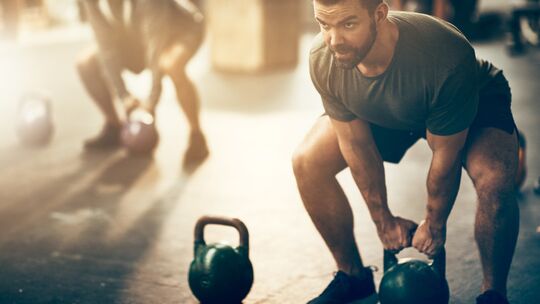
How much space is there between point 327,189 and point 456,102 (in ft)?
1.73

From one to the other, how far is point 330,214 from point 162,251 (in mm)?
845

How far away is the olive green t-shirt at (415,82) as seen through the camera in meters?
2.24

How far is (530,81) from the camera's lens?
7.04 m

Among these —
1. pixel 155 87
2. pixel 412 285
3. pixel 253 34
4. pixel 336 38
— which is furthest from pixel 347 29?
pixel 253 34

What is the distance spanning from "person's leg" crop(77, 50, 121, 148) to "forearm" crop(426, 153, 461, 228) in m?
2.89

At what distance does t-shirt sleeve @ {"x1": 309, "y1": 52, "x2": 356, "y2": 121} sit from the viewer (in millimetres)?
2373

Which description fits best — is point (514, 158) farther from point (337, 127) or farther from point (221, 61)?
point (221, 61)

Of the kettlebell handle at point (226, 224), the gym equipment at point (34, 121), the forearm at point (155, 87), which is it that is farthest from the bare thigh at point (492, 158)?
the gym equipment at point (34, 121)

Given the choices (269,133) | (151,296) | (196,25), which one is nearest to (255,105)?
(269,133)

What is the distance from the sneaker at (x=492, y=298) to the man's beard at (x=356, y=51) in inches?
28.3

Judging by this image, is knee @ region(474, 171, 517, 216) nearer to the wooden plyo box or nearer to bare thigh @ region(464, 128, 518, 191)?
bare thigh @ region(464, 128, 518, 191)

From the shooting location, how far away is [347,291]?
2.66m

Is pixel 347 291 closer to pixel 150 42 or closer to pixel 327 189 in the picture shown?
pixel 327 189

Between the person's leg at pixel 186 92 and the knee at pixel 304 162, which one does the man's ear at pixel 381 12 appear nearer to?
the knee at pixel 304 162
